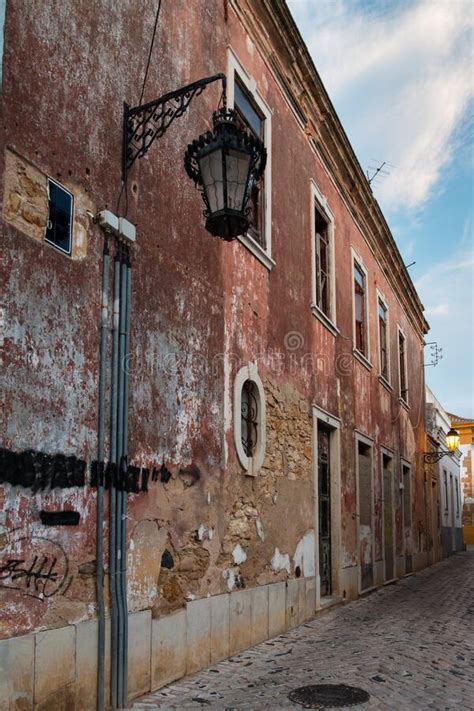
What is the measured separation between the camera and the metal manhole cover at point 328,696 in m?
5.16

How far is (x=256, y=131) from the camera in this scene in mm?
8664

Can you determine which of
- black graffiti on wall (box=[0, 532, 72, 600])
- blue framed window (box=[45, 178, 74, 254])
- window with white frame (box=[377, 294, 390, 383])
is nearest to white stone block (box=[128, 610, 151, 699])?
black graffiti on wall (box=[0, 532, 72, 600])

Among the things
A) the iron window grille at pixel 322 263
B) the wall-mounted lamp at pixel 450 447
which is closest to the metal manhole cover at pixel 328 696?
the iron window grille at pixel 322 263

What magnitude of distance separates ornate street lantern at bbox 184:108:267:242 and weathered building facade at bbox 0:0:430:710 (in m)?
0.74

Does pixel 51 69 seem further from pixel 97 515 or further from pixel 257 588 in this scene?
pixel 257 588

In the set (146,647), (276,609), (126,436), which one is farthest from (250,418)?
(146,647)

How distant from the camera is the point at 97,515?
4.84 m

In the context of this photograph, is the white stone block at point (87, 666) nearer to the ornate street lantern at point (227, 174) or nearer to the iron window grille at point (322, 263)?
the ornate street lantern at point (227, 174)

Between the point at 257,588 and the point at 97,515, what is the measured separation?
124 inches

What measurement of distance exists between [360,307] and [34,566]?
1071 cm

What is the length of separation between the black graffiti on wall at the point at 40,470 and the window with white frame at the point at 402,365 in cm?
1482

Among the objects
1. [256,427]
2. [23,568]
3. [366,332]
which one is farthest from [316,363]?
[23,568]

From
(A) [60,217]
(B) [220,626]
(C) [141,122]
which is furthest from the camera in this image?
(B) [220,626]

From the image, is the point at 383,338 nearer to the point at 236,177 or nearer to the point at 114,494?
the point at 236,177
